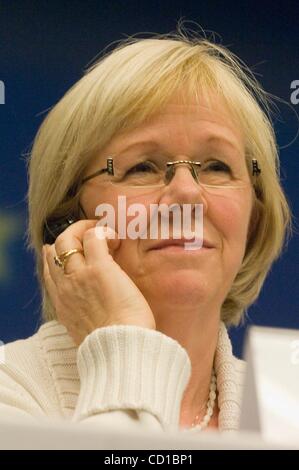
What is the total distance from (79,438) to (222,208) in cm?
81

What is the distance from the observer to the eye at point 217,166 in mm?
1067

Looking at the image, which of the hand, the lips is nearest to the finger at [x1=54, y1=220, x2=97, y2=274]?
the hand

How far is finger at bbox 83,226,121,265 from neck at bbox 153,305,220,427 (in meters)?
0.11

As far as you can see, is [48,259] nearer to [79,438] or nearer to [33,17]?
[33,17]

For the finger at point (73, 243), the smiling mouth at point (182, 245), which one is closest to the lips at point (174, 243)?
the smiling mouth at point (182, 245)

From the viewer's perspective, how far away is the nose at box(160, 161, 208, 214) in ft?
3.29

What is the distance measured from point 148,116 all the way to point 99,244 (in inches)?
8.2

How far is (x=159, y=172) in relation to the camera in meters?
1.05

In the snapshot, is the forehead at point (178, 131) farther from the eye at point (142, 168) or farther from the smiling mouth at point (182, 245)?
the smiling mouth at point (182, 245)

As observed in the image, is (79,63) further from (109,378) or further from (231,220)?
(109,378)

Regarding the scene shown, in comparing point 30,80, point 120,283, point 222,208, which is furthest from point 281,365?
point 30,80

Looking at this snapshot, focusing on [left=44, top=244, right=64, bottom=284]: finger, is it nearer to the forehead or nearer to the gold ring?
the gold ring

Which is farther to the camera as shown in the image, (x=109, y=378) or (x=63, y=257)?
(x=63, y=257)

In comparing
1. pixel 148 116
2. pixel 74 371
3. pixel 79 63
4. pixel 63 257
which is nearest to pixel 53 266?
pixel 63 257
